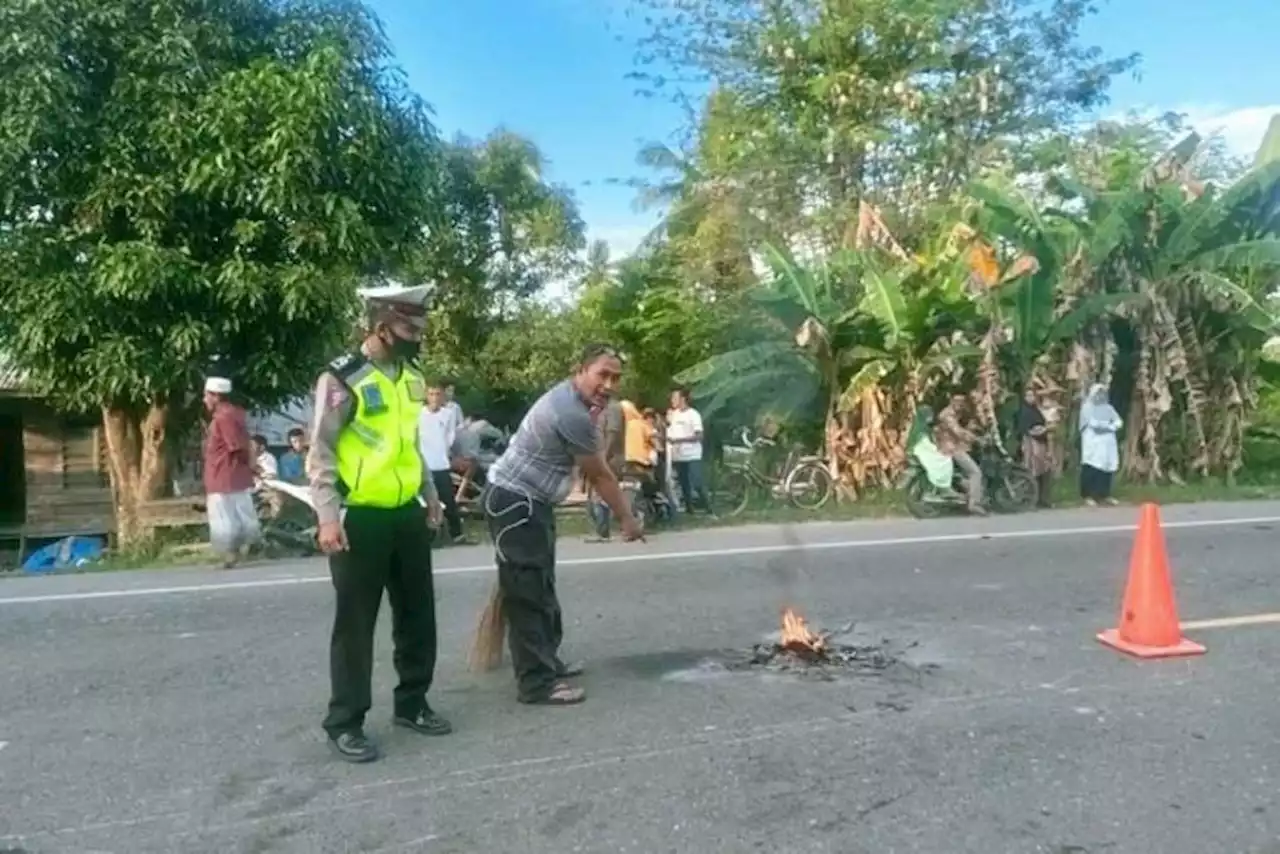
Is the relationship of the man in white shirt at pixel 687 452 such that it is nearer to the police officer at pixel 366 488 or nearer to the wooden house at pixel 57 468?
the police officer at pixel 366 488

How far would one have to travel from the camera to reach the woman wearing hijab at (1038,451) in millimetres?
15211

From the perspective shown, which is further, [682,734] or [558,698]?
[558,698]

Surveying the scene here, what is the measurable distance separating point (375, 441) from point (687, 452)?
10.1 m

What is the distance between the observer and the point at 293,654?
23.7 feet

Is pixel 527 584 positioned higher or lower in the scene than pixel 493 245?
lower

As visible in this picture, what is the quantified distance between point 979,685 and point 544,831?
266 cm

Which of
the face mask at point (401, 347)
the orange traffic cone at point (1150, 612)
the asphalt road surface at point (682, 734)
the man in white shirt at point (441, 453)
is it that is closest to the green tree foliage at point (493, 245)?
the man in white shirt at point (441, 453)

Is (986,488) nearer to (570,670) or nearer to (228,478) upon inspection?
(228,478)

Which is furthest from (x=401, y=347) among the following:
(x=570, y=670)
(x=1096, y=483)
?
(x=1096, y=483)

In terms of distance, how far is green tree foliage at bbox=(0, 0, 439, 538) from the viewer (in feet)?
40.7

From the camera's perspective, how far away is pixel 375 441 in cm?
521

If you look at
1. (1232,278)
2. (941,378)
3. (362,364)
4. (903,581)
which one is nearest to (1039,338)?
(941,378)

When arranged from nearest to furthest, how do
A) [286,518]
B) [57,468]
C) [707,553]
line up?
[707,553], [286,518], [57,468]

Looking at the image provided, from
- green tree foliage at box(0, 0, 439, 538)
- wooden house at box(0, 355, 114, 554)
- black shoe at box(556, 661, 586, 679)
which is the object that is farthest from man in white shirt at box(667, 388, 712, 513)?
wooden house at box(0, 355, 114, 554)
